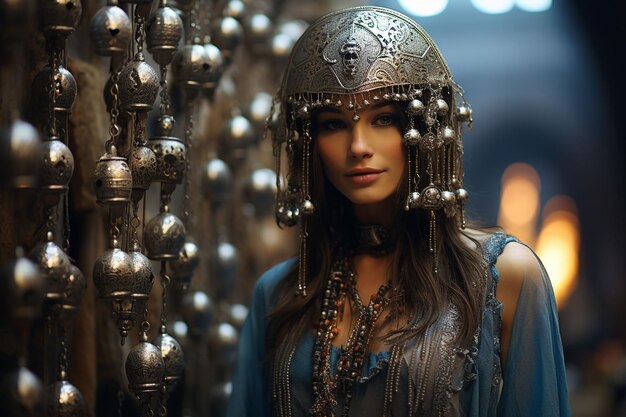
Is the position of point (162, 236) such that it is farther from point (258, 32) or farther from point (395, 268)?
point (258, 32)

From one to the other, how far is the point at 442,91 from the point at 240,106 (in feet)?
4.92

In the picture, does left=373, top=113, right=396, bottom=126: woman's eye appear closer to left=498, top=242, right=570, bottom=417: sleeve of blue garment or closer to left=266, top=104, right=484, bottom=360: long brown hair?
left=266, top=104, right=484, bottom=360: long brown hair

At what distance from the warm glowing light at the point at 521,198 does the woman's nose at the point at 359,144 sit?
921cm

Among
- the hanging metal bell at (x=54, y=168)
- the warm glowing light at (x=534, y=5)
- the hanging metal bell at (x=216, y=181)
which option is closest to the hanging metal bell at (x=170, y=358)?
the hanging metal bell at (x=54, y=168)

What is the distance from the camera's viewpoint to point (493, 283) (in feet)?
8.92

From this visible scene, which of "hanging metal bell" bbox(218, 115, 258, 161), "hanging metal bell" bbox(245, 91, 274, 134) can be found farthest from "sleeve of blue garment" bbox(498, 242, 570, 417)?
"hanging metal bell" bbox(245, 91, 274, 134)

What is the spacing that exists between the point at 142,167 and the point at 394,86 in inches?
26.1

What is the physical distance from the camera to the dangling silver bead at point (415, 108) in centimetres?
271

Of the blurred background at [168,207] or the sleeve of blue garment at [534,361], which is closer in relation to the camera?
the blurred background at [168,207]

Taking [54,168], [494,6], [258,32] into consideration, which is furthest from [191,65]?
[494,6]

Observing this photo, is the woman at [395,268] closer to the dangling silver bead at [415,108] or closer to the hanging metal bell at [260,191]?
the dangling silver bead at [415,108]

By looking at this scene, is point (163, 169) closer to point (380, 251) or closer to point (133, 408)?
point (380, 251)

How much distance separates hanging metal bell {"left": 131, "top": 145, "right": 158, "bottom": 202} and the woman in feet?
1.52

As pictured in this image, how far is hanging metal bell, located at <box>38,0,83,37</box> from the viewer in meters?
2.19
